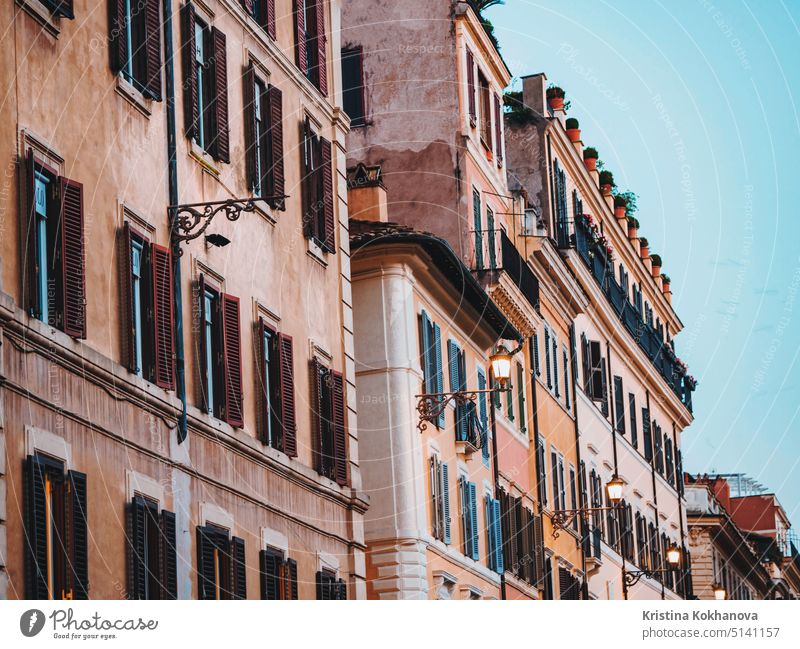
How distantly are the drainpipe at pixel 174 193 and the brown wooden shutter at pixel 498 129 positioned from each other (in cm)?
2467

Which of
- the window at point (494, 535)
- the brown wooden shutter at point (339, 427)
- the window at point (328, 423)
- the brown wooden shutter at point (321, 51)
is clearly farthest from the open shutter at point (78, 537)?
the window at point (494, 535)

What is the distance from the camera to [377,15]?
4969cm

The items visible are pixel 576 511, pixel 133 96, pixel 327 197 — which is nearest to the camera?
pixel 133 96

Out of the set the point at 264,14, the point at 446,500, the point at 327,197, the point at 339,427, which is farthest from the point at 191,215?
the point at 446,500

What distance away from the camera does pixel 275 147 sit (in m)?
33.1

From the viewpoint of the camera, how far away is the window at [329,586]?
3316 centimetres

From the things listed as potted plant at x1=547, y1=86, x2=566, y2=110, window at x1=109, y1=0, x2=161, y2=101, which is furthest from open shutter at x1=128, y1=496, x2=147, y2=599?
potted plant at x1=547, y1=86, x2=566, y2=110

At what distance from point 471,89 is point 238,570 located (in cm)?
2281

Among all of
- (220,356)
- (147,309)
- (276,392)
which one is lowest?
(147,309)

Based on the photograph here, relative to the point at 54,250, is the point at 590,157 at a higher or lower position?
higher

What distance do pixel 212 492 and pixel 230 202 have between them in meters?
3.88

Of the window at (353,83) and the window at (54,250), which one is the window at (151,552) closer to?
the window at (54,250)

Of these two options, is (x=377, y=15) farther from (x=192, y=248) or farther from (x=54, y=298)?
(x=54, y=298)

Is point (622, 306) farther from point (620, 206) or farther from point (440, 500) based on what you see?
point (440, 500)
